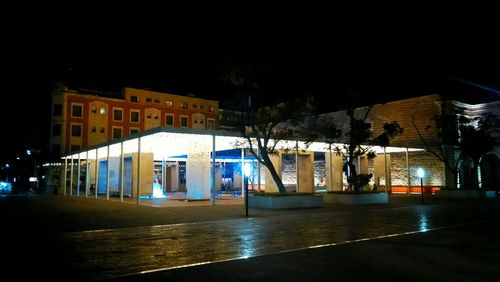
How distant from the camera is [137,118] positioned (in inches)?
2244

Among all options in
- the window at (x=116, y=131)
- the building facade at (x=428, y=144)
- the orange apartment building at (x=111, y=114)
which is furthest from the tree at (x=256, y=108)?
the window at (x=116, y=131)

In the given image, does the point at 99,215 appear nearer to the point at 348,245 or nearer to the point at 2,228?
the point at 2,228

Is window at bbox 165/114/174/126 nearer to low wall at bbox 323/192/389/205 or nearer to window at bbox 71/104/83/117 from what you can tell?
window at bbox 71/104/83/117

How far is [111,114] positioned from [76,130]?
16.5 ft

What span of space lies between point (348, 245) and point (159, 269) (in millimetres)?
4611

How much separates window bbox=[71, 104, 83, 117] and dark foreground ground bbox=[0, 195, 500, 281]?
3927 cm

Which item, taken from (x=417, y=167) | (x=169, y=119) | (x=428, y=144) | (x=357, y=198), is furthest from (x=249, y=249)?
(x=169, y=119)

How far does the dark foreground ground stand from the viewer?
22.2ft

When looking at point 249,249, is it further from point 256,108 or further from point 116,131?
point 116,131

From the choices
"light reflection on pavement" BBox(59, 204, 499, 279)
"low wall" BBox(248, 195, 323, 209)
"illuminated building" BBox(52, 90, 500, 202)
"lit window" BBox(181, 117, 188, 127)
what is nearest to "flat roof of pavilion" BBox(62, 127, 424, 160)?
"illuminated building" BBox(52, 90, 500, 202)

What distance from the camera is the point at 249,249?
9.09m

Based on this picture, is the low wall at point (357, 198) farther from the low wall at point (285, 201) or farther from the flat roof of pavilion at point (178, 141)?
the flat roof of pavilion at point (178, 141)

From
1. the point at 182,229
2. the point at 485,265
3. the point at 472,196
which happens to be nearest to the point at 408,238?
the point at 485,265

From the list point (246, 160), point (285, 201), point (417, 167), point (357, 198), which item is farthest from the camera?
point (417, 167)
